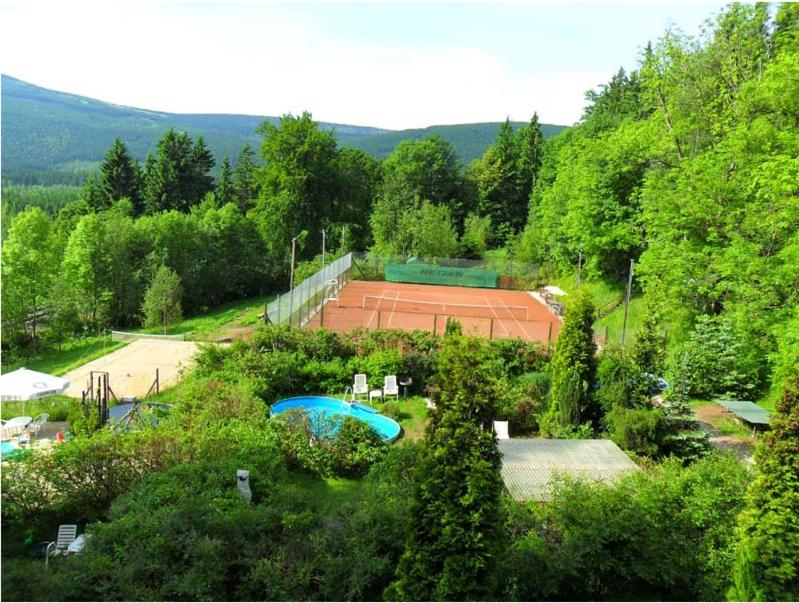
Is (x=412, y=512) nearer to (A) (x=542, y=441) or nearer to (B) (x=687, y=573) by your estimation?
(B) (x=687, y=573)

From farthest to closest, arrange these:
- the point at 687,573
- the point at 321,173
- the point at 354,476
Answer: the point at 321,173 → the point at 354,476 → the point at 687,573

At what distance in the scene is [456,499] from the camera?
22.0 feet

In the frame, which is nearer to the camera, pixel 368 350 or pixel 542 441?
pixel 542 441

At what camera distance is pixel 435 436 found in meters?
6.86

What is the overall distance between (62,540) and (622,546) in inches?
305

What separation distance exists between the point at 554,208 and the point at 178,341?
24.8 metres

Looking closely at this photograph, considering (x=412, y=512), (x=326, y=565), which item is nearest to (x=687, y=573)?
(x=412, y=512)

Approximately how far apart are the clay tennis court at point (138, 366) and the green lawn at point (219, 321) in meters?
1.69

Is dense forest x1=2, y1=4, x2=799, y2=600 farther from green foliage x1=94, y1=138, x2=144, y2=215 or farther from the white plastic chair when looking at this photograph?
green foliage x1=94, y1=138, x2=144, y2=215

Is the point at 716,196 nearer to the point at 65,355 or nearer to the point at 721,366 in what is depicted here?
the point at 721,366

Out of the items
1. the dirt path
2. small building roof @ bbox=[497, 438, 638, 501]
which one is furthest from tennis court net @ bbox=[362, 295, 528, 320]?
small building roof @ bbox=[497, 438, 638, 501]

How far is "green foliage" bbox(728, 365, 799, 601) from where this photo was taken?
7203mm

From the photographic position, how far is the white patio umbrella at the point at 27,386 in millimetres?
13773

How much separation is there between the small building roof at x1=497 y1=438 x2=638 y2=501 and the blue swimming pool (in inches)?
148
